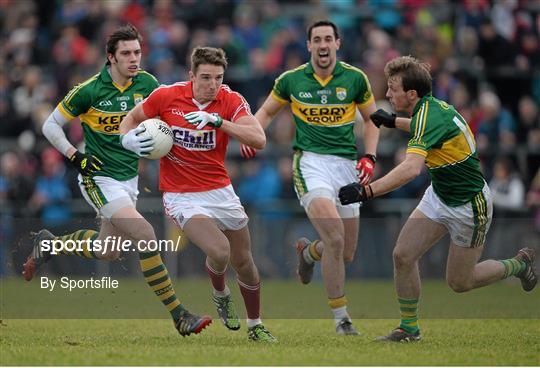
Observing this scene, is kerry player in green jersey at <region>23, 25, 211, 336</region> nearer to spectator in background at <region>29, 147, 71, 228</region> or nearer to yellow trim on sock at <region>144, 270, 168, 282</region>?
yellow trim on sock at <region>144, 270, 168, 282</region>

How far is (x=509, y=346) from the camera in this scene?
985cm

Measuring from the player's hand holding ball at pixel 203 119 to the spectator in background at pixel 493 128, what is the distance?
8.46 m

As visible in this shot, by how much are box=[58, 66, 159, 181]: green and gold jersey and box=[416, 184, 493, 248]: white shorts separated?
3.09m

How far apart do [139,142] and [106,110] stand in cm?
139

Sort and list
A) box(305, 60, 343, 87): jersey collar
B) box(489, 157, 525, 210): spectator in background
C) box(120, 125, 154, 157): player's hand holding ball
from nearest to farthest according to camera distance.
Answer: box(120, 125, 154, 157): player's hand holding ball
box(305, 60, 343, 87): jersey collar
box(489, 157, 525, 210): spectator in background

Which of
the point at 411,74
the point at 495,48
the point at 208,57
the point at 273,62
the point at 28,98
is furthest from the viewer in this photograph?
the point at 28,98

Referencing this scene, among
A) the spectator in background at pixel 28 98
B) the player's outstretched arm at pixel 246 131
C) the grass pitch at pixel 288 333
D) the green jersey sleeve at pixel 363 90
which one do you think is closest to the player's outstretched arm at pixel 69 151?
the grass pitch at pixel 288 333

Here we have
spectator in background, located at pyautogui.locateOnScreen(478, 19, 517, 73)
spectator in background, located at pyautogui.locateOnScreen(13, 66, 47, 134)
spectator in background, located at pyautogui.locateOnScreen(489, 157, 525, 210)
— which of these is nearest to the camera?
spectator in background, located at pyautogui.locateOnScreen(489, 157, 525, 210)

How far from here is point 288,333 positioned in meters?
11.2

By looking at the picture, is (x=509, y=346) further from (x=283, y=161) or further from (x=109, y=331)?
(x=283, y=161)

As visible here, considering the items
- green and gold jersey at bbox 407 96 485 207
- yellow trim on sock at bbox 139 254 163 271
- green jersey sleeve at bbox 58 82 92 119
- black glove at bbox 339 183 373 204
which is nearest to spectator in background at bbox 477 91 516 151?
green and gold jersey at bbox 407 96 485 207

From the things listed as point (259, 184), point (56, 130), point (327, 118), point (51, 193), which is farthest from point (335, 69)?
point (51, 193)

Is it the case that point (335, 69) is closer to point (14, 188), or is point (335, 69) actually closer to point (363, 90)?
point (363, 90)

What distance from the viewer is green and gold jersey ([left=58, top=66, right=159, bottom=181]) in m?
11.4
